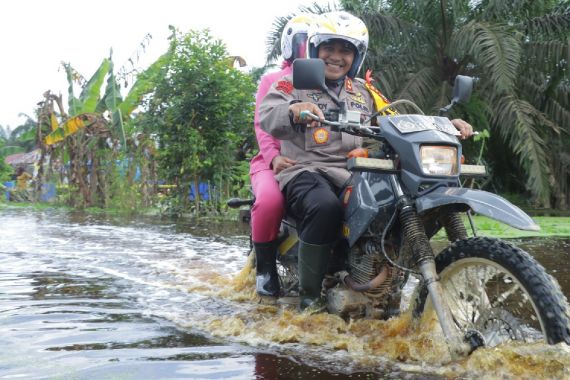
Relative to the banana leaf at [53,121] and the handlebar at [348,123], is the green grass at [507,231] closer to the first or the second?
the handlebar at [348,123]

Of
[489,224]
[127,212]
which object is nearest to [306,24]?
[489,224]

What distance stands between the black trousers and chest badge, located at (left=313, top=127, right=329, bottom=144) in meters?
0.24

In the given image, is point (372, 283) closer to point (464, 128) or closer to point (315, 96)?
point (464, 128)

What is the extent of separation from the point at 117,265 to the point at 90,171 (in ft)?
44.7

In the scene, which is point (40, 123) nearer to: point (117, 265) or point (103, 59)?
point (103, 59)

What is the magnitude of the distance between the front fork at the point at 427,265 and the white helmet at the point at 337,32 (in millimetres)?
1086

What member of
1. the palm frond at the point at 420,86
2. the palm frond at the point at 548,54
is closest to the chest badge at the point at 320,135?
the palm frond at the point at 420,86

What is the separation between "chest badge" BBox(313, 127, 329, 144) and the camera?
158 inches

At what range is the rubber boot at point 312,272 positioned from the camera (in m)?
3.73

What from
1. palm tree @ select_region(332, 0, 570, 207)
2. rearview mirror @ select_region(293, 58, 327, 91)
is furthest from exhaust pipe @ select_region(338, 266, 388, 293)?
palm tree @ select_region(332, 0, 570, 207)

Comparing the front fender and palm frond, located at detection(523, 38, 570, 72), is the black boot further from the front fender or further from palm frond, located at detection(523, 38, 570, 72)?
palm frond, located at detection(523, 38, 570, 72)

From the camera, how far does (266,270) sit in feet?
14.5

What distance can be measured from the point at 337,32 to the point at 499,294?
6.06 feet

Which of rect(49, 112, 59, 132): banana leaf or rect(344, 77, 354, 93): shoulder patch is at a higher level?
rect(49, 112, 59, 132): banana leaf
